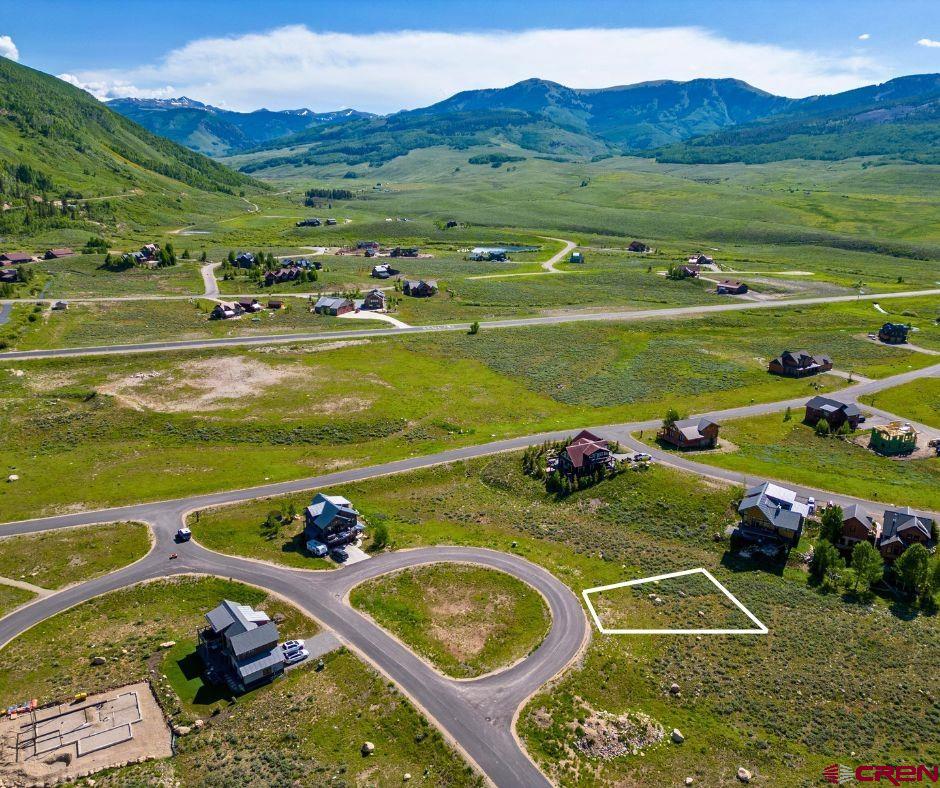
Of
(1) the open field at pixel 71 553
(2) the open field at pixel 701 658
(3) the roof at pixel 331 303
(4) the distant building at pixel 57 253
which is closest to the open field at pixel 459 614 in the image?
(2) the open field at pixel 701 658

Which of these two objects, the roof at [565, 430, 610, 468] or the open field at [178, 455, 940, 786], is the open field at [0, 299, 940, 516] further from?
the open field at [178, 455, 940, 786]

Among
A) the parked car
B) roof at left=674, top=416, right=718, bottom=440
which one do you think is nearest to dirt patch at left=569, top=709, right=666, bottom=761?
the parked car

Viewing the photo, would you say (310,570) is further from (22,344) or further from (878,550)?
(22,344)

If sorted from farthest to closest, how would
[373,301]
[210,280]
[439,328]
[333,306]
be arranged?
[210,280] → [373,301] → [333,306] → [439,328]

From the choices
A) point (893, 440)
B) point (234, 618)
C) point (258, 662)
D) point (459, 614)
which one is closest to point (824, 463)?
point (893, 440)

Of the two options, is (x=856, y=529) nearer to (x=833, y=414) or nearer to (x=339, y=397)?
(x=833, y=414)
